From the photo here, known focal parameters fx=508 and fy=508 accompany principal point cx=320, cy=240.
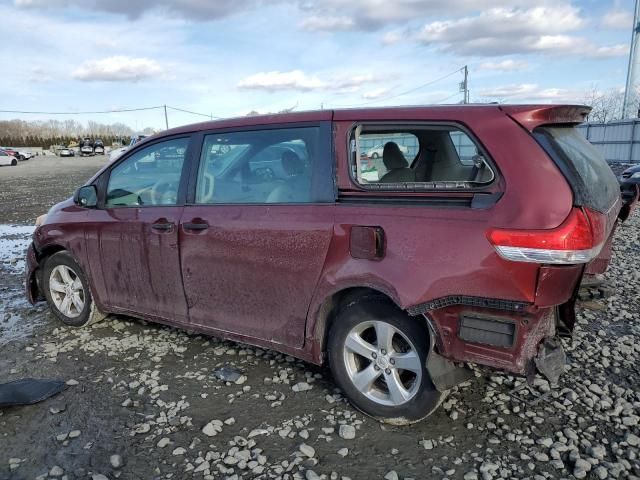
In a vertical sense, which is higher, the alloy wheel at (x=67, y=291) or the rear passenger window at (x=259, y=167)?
the rear passenger window at (x=259, y=167)

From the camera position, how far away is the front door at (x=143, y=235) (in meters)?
3.86

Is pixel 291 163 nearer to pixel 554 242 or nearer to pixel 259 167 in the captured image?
pixel 259 167

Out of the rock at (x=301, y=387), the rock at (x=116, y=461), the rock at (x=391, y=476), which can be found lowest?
the rock at (x=391, y=476)

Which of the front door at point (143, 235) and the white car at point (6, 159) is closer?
the front door at point (143, 235)

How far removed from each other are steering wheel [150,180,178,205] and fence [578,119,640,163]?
70.1ft

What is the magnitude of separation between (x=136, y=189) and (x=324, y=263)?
2.01m

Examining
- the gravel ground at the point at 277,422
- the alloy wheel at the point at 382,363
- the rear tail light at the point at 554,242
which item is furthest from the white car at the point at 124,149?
the rear tail light at the point at 554,242

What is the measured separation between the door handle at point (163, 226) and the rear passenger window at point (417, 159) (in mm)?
1519

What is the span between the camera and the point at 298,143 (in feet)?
10.9

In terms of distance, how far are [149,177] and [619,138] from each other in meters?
25.3

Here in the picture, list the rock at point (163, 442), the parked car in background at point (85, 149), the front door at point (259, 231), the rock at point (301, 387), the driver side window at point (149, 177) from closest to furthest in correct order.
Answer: the rock at point (163, 442) < the front door at point (259, 231) < the rock at point (301, 387) < the driver side window at point (149, 177) < the parked car in background at point (85, 149)

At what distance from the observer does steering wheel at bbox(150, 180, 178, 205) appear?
3873mm

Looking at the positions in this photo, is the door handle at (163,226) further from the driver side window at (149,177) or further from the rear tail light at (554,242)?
the rear tail light at (554,242)

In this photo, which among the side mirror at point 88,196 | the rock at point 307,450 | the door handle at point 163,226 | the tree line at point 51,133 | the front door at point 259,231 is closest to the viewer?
the rock at point 307,450
